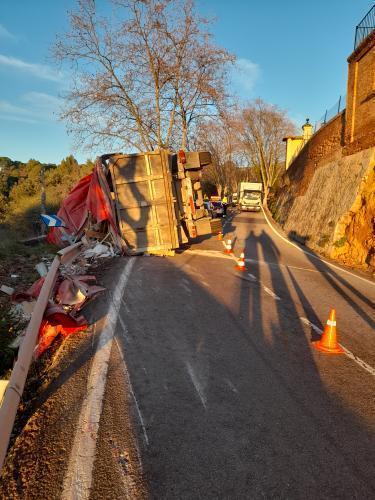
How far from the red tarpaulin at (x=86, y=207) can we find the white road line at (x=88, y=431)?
23.5 feet

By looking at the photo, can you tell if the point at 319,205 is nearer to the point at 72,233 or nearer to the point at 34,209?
the point at 72,233

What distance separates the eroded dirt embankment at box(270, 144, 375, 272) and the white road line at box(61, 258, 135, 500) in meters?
10.2

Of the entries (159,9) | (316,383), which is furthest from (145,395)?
(159,9)

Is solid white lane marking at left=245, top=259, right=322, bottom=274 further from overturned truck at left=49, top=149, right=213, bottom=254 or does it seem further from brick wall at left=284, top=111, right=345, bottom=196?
brick wall at left=284, top=111, right=345, bottom=196

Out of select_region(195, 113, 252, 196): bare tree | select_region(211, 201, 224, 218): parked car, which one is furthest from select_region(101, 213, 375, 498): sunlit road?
select_region(195, 113, 252, 196): bare tree

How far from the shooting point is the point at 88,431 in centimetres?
311

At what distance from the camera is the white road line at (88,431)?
2.55 m

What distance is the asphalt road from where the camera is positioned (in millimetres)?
2662

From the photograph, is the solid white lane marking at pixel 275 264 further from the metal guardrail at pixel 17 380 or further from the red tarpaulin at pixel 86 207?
Answer: the metal guardrail at pixel 17 380

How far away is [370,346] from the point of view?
214 inches

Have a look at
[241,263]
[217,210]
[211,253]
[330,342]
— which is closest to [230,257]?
[211,253]

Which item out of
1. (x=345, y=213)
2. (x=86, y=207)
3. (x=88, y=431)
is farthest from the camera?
(x=345, y=213)

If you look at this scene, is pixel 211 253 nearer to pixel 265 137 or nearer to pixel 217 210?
pixel 217 210

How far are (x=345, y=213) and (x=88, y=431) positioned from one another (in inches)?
537
